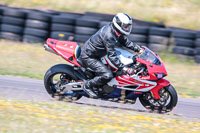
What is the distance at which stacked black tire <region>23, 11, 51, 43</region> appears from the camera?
13219 mm

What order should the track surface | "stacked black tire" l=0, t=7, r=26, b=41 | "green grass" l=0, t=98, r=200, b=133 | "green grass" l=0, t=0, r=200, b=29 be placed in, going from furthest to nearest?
1. "green grass" l=0, t=0, r=200, b=29
2. "stacked black tire" l=0, t=7, r=26, b=41
3. the track surface
4. "green grass" l=0, t=98, r=200, b=133

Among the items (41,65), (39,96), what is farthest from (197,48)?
(39,96)

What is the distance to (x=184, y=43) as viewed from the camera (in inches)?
493

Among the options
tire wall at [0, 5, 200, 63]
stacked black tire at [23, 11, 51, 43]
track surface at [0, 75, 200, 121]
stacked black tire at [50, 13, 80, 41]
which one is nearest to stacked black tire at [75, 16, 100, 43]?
tire wall at [0, 5, 200, 63]

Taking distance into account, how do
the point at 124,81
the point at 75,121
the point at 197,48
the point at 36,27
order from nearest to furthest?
1. the point at 75,121
2. the point at 124,81
3. the point at 197,48
4. the point at 36,27

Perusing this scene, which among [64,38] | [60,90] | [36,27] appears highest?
[36,27]

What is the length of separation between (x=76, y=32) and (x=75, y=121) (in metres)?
7.99

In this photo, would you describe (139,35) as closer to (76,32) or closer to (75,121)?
(76,32)

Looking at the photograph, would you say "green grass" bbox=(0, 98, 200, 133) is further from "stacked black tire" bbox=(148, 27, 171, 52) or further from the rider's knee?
"stacked black tire" bbox=(148, 27, 171, 52)

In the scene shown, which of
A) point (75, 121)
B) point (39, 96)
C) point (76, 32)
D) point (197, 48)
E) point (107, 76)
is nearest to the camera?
point (75, 121)

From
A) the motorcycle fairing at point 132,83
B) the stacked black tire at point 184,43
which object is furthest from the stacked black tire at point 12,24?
the motorcycle fairing at point 132,83

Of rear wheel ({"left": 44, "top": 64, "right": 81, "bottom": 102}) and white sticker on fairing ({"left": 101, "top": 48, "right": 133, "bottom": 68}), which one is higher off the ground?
white sticker on fairing ({"left": 101, "top": 48, "right": 133, "bottom": 68})

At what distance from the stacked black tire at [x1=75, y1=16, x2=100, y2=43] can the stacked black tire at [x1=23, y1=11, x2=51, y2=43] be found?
3.97ft

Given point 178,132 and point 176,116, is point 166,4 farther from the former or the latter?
point 178,132
